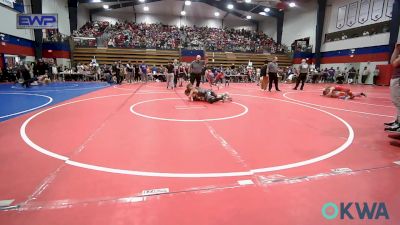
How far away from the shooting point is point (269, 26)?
124ft

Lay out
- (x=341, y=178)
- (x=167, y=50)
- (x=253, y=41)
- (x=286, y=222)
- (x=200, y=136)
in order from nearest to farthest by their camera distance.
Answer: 1. (x=286, y=222)
2. (x=341, y=178)
3. (x=200, y=136)
4. (x=167, y=50)
5. (x=253, y=41)

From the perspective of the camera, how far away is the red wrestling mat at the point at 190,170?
6.96 ft

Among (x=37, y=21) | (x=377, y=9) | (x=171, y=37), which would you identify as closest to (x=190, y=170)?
(x=37, y=21)

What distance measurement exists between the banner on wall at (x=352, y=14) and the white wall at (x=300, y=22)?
4.48 metres

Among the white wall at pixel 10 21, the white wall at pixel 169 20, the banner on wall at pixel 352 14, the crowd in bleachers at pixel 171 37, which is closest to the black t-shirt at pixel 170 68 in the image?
the white wall at pixel 10 21

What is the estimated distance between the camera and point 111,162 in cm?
317

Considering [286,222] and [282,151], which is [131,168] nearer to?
[286,222]

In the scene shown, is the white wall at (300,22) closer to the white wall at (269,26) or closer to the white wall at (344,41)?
the white wall at (344,41)

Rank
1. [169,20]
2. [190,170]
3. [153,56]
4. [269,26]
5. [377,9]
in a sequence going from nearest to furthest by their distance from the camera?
1. [190,170]
2. [377,9]
3. [153,56]
4. [169,20]
5. [269,26]

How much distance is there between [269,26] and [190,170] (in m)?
39.3

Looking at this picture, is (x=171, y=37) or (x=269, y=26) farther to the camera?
(x=269, y=26)

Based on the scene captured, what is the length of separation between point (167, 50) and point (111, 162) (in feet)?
85.2

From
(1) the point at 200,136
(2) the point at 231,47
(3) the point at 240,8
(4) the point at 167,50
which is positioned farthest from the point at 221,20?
(1) the point at 200,136

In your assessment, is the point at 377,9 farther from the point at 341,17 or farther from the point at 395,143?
the point at 395,143
